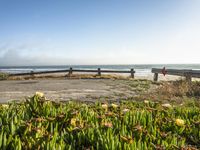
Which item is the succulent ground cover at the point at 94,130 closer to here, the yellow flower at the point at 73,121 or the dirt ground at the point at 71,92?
the yellow flower at the point at 73,121

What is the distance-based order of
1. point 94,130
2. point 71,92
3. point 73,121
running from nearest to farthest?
point 94,130
point 73,121
point 71,92

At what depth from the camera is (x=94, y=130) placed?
3.21 metres

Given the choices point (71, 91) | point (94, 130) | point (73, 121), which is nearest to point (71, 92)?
point (71, 91)

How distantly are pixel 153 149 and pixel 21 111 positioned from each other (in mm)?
1780

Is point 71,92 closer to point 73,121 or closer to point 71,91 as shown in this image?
point 71,91

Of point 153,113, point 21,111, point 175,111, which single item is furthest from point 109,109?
point 21,111

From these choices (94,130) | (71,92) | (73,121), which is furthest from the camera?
(71,92)

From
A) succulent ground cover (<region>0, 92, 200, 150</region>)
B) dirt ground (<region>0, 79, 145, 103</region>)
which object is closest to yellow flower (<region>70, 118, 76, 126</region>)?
succulent ground cover (<region>0, 92, 200, 150</region>)

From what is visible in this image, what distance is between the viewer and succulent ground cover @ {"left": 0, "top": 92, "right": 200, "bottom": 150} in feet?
9.09

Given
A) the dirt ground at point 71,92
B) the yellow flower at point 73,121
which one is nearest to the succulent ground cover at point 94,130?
the yellow flower at point 73,121

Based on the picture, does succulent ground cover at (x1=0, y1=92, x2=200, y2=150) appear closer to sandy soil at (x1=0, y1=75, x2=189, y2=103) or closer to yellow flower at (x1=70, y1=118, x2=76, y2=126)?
yellow flower at (x1=70, y1=118, x2=76, y2=126)

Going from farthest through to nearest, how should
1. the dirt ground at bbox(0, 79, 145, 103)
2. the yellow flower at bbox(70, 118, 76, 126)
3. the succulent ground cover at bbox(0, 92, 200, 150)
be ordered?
the dirt ground at bbox(0, 79, 145, 103) < the yellow flower at bbox(70, 118, 76, 126) < the succulent ground cover at bbox(0, 92, 200, 150)

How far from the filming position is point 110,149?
2686mm

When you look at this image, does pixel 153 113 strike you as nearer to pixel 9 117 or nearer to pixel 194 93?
pixel 9 117
